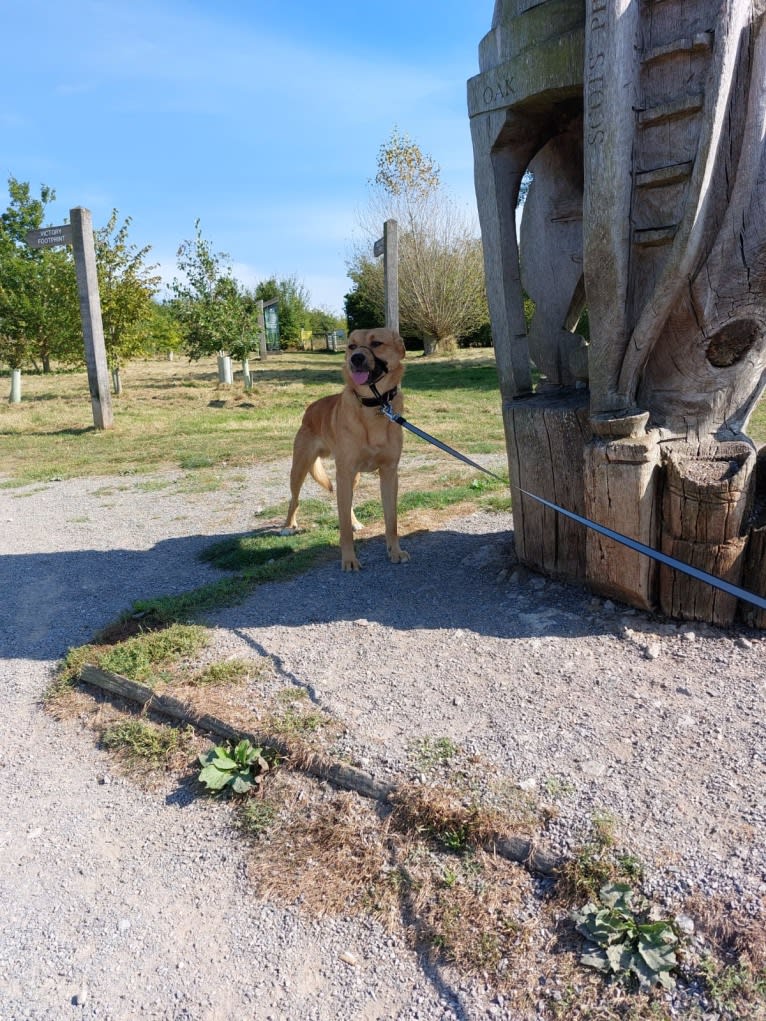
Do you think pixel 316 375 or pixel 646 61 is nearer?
pixel 646 61

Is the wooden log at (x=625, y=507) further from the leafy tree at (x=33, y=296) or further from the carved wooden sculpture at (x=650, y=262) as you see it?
the leafy tree at (x=33, y=296)

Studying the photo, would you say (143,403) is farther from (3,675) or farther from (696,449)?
(696,449)

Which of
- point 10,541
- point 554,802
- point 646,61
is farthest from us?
point 10,541

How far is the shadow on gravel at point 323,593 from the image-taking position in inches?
153

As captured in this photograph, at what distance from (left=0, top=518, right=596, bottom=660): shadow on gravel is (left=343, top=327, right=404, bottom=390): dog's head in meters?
1.26

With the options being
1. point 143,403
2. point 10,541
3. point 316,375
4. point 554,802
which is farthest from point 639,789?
point 316,375

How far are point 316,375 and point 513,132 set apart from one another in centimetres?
2169

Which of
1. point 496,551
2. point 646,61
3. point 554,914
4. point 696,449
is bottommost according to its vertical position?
point 554,914

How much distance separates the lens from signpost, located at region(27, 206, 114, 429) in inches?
475

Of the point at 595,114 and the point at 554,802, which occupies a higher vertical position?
the point at 595,114

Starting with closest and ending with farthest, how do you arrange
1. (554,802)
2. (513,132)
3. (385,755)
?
(554,802) → (385,755) → (513,132)

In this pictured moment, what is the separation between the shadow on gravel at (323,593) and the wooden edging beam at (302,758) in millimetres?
724

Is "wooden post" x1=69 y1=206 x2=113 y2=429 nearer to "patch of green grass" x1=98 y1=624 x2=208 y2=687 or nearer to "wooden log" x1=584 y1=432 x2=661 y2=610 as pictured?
"patch of green grass" x1=98 y1=624 x2=208 y2=687

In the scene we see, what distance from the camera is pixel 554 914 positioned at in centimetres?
207
